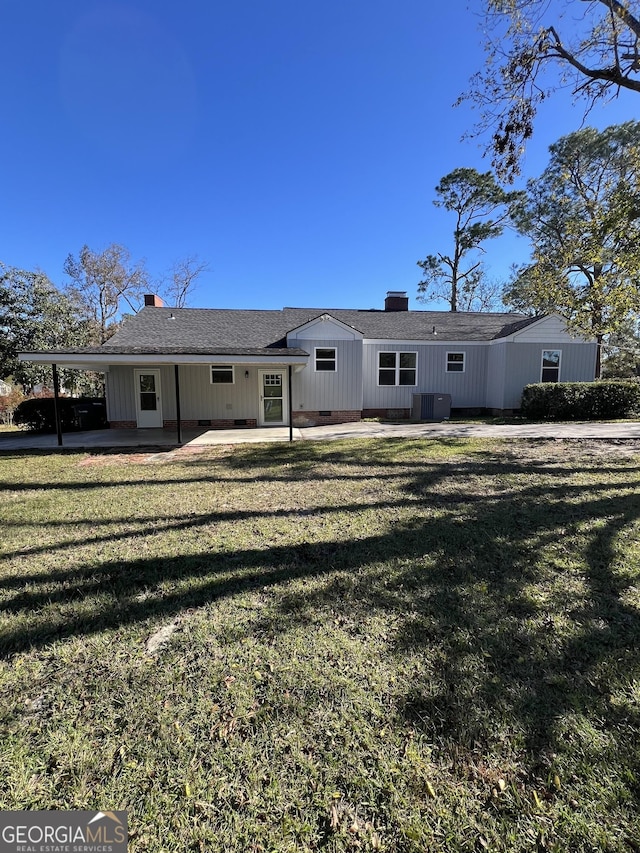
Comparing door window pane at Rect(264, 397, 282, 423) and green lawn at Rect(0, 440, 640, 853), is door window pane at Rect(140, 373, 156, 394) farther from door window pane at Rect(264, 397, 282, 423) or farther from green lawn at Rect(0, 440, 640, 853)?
green lawn at Rect(0, 440, 640, 853)

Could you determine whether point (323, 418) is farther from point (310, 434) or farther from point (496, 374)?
point (496, 374)

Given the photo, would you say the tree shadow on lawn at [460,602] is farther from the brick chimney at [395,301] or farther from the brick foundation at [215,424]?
the brick chimney at [395,301]

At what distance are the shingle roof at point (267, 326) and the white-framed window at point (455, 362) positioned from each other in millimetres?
713

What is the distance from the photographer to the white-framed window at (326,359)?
14.2 m

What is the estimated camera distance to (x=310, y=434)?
470 inches

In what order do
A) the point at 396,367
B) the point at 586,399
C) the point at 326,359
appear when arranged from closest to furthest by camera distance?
the point at 586,399 < the point at 326,359 < the point at 396,367

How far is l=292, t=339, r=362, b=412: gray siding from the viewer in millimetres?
14234

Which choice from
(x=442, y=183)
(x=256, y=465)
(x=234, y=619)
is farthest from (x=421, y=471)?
→ (x=442, y=183)

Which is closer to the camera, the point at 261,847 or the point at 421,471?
the point at 261,847

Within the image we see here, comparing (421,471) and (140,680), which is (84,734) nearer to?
(140,680)

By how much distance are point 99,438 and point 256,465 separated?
6397 mm

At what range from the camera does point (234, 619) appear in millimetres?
2756

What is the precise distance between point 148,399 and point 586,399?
51.1 feet

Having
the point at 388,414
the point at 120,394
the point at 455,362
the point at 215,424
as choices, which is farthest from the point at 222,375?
the point at 455,362
